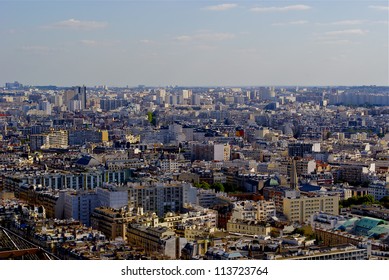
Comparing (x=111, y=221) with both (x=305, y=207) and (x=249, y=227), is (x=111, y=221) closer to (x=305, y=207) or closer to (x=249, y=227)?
(x=249, y=227)

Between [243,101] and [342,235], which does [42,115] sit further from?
[342,235]

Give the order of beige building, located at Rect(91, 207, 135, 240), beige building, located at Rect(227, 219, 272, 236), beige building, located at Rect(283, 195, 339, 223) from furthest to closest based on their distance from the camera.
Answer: beige building, located at Rect(283, 195, 339, 223), beige building, located at Rect(227, 219, 272, 236), beige building, located at Rect(91, 207, 135, 240)

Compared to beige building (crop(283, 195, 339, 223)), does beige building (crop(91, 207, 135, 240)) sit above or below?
above

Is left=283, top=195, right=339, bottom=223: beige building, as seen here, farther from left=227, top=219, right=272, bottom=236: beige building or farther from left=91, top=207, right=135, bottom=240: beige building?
left=91, top=207, right=135, bottom=240: beige building

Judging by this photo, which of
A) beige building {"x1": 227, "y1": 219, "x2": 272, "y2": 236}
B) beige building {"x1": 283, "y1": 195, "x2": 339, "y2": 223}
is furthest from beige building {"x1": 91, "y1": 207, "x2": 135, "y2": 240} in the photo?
beige building {"x1": 283, "y1": 195, "x2": 339, "y2": 223}

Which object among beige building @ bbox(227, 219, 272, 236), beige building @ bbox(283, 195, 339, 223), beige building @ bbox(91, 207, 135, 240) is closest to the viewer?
beige building @ bbox(91, 207, 135, 240)

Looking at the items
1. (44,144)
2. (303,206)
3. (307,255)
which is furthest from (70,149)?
(307,255)

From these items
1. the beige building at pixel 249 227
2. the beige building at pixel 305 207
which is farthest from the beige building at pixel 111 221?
the beige building at pixel 305 207

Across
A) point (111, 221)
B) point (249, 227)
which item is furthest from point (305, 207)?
point (111, 221)
